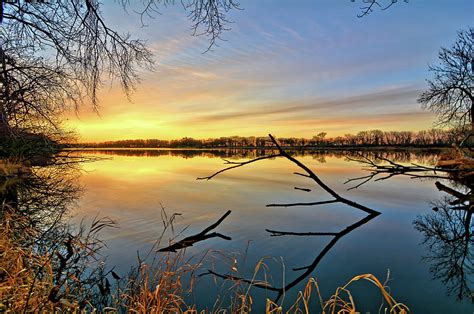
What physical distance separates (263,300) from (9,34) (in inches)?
192

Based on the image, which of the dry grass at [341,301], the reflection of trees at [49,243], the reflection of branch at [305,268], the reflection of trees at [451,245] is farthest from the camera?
the reflection of trees at [451,245]

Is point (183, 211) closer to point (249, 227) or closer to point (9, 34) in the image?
point (249, 227)

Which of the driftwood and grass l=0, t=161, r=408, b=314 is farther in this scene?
the driftwood

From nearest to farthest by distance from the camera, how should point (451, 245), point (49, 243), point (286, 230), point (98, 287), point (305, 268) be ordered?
point (98, 287) < point (49, 243) < point (305, 268) < point (451, 245) < point (286, 230)

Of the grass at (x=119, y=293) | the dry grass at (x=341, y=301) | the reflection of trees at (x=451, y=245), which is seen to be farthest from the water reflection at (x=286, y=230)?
the dry grass at (x=341, y=301)

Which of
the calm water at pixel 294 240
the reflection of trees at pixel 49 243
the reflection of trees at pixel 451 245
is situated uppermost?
the reflection of trees at pixel 49 243

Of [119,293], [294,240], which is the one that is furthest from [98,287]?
[294,240]

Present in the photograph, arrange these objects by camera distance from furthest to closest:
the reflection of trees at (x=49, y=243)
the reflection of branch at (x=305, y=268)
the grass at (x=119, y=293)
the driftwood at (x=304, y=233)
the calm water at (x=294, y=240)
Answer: the calm water at (x=294, y=240) → the reflection of branch at (x=305, y=268) → the driftwood at (x=304, y=233) → the reflection of trees at (x=49, y=243) → the grass at (x=119, y=293)

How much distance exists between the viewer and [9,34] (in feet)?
13.6

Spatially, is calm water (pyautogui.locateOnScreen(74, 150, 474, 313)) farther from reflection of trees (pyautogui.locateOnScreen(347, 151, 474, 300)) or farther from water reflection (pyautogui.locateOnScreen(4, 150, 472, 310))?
reflection of trees (pyautogui.locateOnScreen(347, 151, 474, 300))

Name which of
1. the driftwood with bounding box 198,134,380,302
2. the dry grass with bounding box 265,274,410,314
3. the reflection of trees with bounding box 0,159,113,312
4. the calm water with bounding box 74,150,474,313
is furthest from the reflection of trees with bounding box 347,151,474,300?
the reflection of trees with bounding box 0,159,113,312

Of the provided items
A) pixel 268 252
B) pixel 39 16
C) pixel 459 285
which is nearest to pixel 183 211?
pixel 268 252

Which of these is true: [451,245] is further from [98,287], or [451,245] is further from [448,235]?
[98,287]

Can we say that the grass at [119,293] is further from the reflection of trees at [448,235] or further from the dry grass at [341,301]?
the reflection of trees at [448,235]
